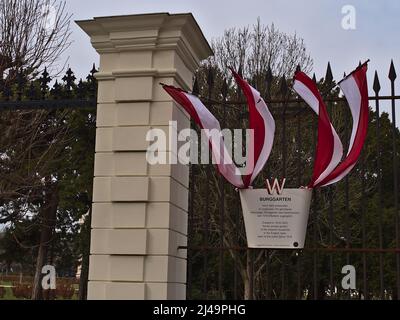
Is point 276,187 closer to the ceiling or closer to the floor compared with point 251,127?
closer to the floor

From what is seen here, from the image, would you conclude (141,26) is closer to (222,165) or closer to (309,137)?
(222,165)

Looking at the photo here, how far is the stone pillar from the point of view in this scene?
518cm

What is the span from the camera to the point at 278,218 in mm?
5172

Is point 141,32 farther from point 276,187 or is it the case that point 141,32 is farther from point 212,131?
point 276,187

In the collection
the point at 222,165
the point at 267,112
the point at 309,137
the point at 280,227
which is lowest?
the point at 280,227

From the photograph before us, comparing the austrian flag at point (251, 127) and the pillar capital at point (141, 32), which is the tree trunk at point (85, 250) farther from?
the austrian flag at point (251, 127)

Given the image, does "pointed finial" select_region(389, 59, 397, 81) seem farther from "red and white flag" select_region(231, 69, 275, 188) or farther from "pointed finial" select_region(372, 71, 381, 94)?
"red and white flag" select_region(231, 69, 275, 188)

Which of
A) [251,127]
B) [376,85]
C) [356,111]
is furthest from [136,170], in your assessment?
[376,85]

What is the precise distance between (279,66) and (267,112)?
42.2 feet

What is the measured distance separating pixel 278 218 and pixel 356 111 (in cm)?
127
